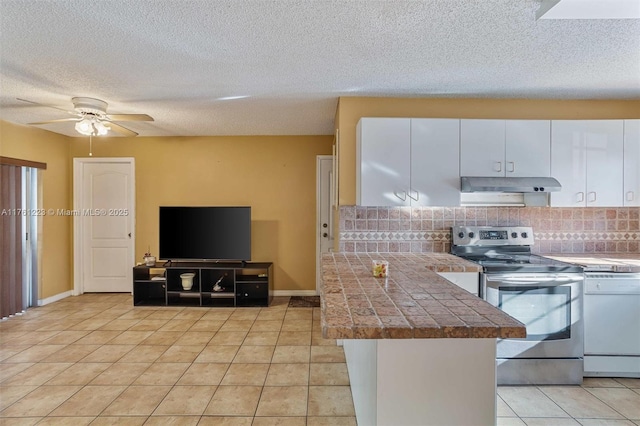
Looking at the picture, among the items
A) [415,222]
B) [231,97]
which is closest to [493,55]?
[415,222]

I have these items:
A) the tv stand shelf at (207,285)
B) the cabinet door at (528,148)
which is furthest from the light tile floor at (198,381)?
the cabinet door at (528,148)

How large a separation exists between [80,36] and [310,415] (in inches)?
109

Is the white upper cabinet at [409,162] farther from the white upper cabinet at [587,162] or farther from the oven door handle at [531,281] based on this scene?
the white upper cabinet at [587,162]

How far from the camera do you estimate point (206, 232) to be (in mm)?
4555

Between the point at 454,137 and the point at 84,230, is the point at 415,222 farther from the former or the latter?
the point at 84,230

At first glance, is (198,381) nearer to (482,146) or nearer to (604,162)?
(482,146)

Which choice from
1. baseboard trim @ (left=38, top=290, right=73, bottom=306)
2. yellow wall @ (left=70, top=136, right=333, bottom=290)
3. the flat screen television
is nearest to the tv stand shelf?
the flat screen television

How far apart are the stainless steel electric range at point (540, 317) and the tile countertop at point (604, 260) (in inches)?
5.4

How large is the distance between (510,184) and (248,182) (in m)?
3.41

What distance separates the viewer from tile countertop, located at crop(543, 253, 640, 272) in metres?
2.56

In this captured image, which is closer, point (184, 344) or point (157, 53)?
point (157, 53)

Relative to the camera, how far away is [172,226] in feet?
15.0

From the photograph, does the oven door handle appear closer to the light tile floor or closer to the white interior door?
the light tile floor

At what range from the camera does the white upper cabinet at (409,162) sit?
292cm
